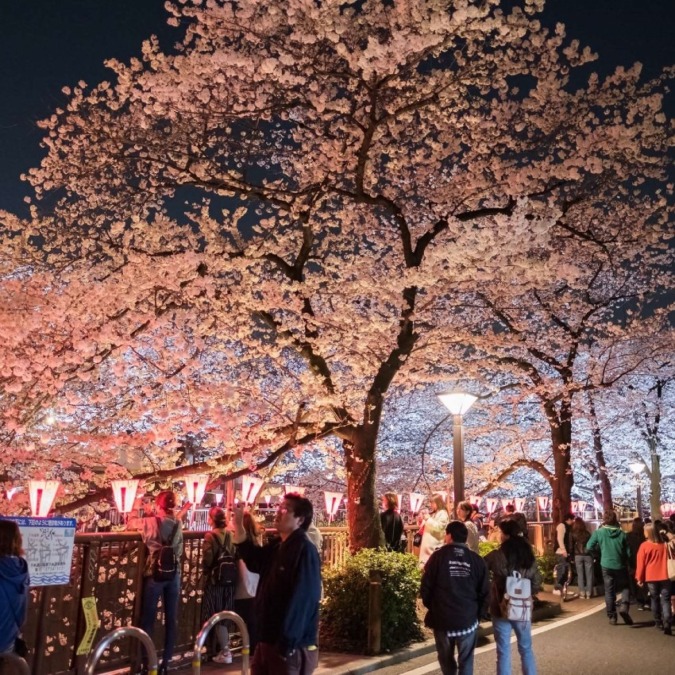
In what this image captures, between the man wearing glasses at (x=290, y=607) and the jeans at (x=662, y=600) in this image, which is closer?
the man wearing glasses at (x=290, y=607)

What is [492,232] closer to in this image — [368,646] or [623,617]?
[368,646]

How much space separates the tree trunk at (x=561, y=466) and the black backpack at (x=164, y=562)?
15.8 meters

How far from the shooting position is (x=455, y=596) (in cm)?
636

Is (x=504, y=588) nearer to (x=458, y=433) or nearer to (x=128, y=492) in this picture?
(x=458, y=433)

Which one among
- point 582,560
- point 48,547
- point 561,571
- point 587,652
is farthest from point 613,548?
point 48,547

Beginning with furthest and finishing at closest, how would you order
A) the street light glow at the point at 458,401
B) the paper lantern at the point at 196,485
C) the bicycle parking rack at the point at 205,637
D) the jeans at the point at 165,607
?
the paper lantern at the point at 196,485 → the street light glow at the point at 458,401 → the jeans at the point at 165,607 → the bicycle parking rack at the point at 205,637

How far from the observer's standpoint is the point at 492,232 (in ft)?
36.8

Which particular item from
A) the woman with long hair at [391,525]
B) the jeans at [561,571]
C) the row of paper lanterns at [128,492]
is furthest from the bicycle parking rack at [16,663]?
the jeans at [561,571]

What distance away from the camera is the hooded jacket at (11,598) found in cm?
475

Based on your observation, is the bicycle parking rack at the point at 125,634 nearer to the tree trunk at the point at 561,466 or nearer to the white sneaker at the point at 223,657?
the white sneaker at the point at 223,657

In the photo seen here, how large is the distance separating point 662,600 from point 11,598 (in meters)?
10.3

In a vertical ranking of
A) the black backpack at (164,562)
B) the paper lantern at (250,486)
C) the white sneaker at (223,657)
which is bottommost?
the white sneaker at (223,657)

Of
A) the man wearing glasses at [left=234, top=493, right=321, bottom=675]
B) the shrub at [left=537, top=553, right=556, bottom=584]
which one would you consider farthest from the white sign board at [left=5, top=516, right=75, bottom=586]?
the shrub at [left=537, top=553, right=556, bottom=584]

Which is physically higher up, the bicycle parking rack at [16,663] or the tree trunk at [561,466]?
the tree trunk at [561,466]
